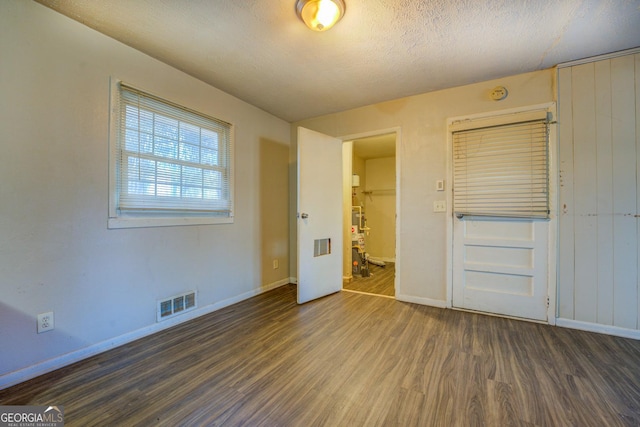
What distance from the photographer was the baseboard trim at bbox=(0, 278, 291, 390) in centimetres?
153

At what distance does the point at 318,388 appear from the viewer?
1511mm

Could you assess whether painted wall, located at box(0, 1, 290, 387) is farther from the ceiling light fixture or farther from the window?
the ceiling light fixture

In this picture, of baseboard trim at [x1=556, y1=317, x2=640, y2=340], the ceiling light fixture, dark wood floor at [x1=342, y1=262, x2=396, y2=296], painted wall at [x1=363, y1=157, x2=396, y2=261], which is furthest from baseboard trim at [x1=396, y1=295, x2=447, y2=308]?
the ceiling light fixture

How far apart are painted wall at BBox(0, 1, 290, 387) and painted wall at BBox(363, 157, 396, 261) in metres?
4.05

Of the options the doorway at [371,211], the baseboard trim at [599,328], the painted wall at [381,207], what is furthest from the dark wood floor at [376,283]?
the baseboard trim at [599,328]

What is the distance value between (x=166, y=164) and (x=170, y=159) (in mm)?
60

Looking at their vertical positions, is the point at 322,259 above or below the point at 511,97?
below

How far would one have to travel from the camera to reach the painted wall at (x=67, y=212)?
153 cm

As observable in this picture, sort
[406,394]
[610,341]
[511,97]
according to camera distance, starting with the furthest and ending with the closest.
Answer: [511,97] < [610,341] < [406,394]

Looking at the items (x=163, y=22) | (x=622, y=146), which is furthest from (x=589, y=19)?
(x=163, y=22)

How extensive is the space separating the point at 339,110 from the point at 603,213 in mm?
2859

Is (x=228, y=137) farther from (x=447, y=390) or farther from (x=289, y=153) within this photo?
(x=447, y=390)

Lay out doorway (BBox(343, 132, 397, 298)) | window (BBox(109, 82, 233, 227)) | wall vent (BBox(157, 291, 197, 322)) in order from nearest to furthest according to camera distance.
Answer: window (BBox(109, 82, 233, 227)) < wall vent (BBox(157, 291, 197, 322)) < doorway (BBox(343, 132, 397, 298))

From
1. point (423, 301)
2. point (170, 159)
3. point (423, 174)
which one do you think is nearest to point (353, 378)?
point (423, 301)
